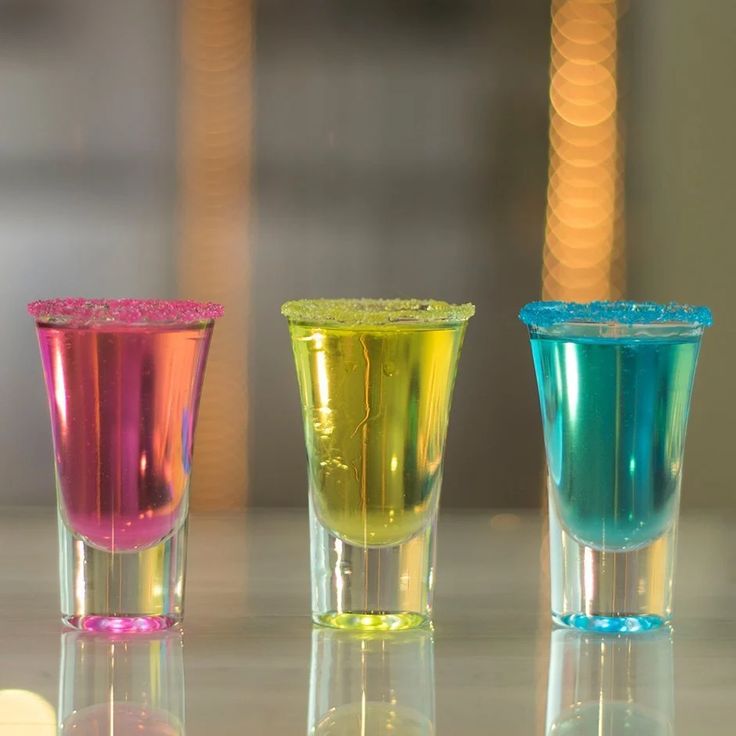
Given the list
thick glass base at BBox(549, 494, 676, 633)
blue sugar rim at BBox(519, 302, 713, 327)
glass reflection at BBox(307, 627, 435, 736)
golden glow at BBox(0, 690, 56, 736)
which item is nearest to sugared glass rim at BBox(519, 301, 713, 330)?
blue sugar rim at BBox(519, 302, 713, 327)

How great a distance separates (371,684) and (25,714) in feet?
0.69

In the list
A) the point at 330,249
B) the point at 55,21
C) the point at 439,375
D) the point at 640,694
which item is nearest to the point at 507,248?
the point at 330,249

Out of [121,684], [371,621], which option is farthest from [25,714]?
[371,621]

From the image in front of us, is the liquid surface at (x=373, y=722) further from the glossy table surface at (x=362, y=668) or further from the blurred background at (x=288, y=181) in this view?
the blurred background at (x=288, y=181)

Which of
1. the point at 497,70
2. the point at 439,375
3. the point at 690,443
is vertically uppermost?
the point at 497,70

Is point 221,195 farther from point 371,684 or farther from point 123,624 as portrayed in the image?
point 371,684

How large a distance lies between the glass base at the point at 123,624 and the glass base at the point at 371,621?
4.8 inches

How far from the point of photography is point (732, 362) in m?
2.62

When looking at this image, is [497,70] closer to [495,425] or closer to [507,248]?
[507,248]

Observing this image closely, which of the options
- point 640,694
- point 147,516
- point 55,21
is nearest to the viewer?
point 640,694

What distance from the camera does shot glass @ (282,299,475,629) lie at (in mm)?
958

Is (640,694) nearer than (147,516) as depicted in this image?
Yes

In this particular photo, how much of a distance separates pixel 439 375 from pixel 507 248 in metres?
1.55

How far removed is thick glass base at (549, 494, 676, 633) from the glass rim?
0.99ft
